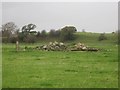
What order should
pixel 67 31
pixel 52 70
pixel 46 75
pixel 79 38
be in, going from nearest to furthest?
pixel 46 75 < pixel 52 70 < pixel 67 31 < pixel 79 38

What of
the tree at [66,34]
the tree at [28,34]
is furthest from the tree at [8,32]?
the tree at [66,34]

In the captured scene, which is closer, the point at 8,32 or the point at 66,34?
the point at 8,32

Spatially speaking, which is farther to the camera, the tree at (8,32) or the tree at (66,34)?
the tree at (66,34)

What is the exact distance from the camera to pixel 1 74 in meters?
17.6

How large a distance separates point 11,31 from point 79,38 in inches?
993

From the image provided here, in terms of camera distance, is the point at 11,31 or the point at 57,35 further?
the point at 57,35

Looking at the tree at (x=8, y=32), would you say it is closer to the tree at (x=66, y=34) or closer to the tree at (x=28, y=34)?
A: the tree at (x=28, y=34)

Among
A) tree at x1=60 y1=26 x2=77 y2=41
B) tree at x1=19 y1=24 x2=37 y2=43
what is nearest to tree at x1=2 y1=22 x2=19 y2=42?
tree at x1=19 y1=24 x2=37 y2=43

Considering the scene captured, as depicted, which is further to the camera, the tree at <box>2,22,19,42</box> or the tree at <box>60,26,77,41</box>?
the tree at <box>60,26,77,41</box>

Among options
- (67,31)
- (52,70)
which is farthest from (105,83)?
(67,31)

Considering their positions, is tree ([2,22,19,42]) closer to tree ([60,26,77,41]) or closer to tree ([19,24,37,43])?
tree ([19,24,37,43])

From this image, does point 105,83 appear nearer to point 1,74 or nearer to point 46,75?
point 46,75

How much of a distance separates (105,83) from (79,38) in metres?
87.2

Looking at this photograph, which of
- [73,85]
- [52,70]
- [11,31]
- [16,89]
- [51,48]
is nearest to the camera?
[16,89]
